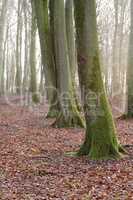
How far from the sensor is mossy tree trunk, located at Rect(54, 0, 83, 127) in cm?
1631

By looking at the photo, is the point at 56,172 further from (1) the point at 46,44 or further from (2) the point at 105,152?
(1) the point at 46,44

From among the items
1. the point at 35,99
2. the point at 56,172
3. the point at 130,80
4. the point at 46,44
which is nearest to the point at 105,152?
the point at 56,172

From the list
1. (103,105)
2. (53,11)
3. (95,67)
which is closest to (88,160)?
(103,105)

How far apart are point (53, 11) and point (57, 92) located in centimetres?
330

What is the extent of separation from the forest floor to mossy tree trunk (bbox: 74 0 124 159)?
548 mm

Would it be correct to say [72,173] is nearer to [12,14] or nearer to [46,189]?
[46,189]

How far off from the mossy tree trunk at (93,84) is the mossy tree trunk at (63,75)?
5.89 m

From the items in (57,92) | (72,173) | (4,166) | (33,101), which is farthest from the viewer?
(33,101)

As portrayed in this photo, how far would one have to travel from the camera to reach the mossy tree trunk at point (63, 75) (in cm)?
1631

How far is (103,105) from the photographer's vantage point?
1031 centimetres

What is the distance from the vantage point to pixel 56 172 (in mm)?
9078

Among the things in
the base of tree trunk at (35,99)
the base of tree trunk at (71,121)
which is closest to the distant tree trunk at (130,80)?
the base of tree trunk at (71,121)

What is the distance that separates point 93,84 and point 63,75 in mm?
6179

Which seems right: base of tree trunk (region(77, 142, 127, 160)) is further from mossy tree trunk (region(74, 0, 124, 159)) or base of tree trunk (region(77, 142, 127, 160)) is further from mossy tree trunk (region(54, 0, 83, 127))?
mossy tree trunk (region(54, 0, 83, 127))
